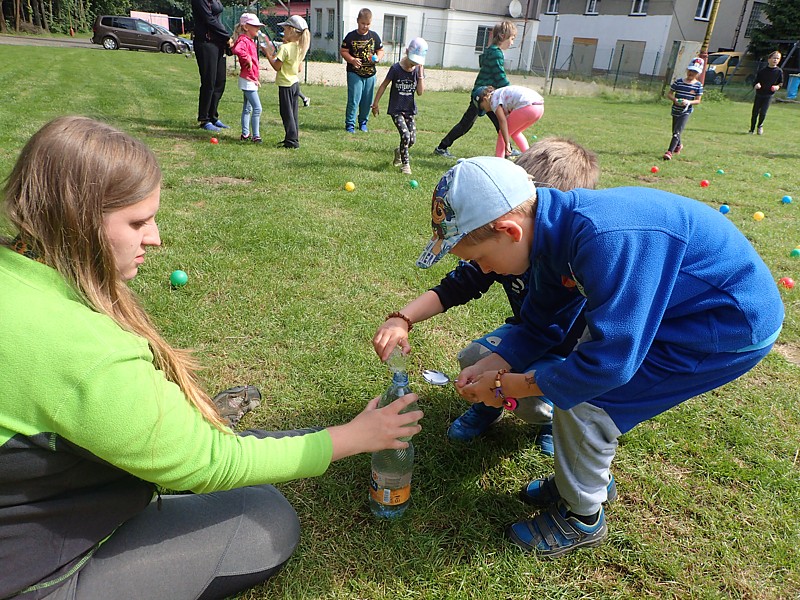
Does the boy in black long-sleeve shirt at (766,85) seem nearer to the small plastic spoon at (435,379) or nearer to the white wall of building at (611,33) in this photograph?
the small plastic spoon at (435,379)

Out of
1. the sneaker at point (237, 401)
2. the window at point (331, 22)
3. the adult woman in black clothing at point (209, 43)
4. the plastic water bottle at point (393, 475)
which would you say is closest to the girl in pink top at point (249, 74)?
the adult woman in black clothing at point (209, 43)

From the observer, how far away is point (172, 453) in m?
1.34

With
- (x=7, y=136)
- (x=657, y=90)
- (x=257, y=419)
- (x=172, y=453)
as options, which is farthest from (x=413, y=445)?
(x=657, y=90)

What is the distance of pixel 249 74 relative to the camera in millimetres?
7836

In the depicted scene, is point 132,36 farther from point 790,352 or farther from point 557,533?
point 557,533

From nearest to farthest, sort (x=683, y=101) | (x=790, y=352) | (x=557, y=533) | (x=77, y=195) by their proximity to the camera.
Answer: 1. (x=77, y=195)
2. (x=557, y=533)
3. (x=790, y=352)
4. (x=683, y=101)

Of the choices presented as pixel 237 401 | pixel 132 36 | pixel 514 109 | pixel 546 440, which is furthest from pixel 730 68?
pixel 237 401

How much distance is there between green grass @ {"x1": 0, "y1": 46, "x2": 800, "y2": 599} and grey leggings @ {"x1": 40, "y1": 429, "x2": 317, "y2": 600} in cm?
18

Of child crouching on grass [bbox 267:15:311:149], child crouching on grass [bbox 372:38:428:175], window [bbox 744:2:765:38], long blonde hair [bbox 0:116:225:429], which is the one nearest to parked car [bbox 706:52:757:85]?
window [bbox 744:2:765:38]

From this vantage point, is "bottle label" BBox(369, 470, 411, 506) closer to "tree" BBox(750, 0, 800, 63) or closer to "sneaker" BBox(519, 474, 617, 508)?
"sneaker" BBox(519, 474, 617, 508)

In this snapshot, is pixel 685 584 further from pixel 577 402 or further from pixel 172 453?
pixel 172 453

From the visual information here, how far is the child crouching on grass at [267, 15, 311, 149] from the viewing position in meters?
7.95

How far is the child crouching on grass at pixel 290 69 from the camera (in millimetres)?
7949

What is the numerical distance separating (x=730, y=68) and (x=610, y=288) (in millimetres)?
38833
